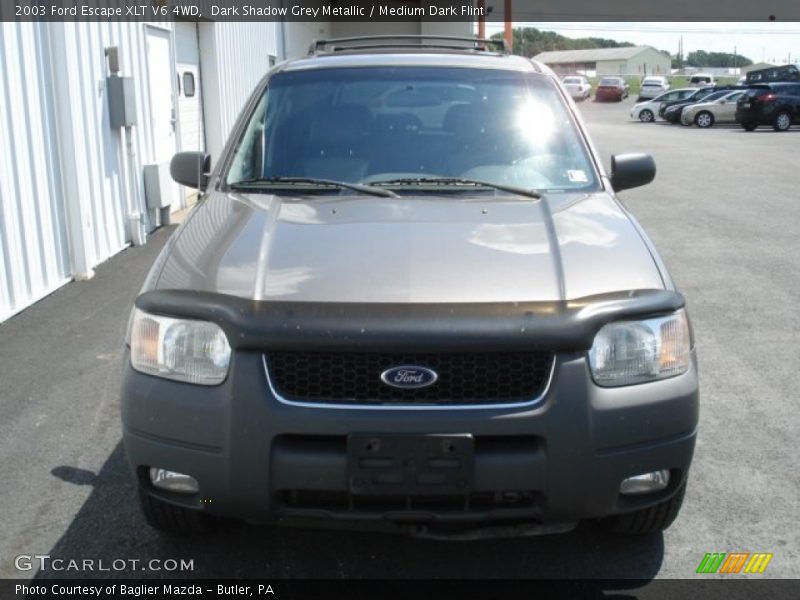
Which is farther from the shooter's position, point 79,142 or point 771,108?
point 771,108

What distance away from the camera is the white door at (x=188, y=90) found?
1177 centimetres

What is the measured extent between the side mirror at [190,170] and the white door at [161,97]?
18.9ft

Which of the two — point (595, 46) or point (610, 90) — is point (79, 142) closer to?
point (610, 90)

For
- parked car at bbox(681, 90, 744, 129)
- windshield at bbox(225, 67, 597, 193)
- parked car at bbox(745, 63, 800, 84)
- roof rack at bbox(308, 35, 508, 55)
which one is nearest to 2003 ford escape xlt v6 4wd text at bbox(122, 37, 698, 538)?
windshield at bbox(225, 67, 597, 193)

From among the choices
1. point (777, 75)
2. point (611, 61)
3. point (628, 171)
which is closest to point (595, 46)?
point (611, 61)

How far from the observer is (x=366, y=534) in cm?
359

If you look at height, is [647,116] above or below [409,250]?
below

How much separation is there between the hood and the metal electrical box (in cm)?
566

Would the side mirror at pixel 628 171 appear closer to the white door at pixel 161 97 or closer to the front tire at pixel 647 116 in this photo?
the white door at pixel 161 97

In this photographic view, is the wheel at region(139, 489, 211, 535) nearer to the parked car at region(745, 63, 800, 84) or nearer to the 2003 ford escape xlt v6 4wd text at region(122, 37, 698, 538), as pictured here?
the 2003 ford escape xlt v6 4wd text at region(122, 37, 698, 538)

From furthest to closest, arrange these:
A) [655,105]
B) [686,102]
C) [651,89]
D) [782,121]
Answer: [651,89] → [655,105] → [686,102] → [782,121]

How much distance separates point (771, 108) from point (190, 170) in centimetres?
3077

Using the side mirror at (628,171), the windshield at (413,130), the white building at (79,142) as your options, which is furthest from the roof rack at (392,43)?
the white building at (79,142)

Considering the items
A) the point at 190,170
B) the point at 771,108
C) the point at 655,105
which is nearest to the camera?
the point at 190,170
